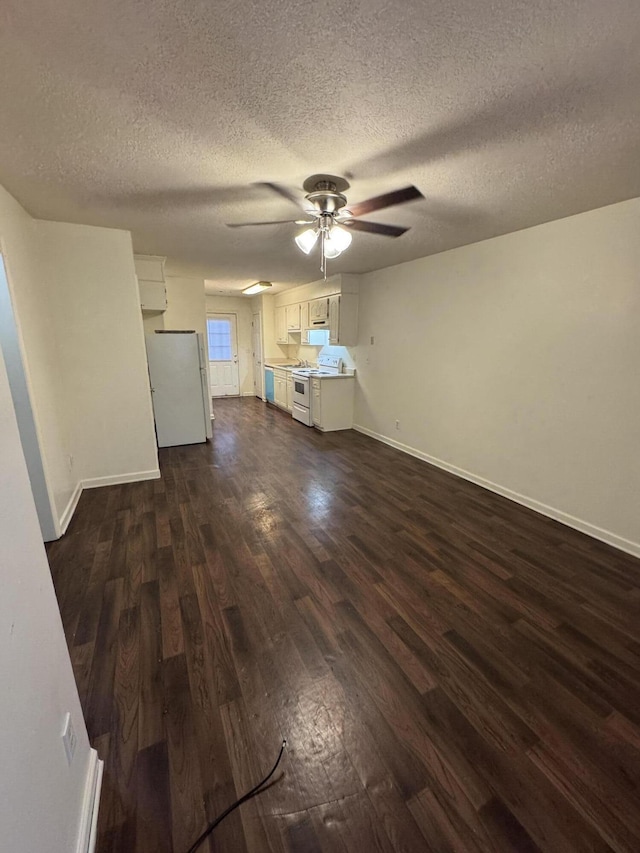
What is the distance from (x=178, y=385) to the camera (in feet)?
16.0

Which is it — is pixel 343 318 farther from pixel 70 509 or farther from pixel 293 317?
pixel 70 509

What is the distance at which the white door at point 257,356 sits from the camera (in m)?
8.31

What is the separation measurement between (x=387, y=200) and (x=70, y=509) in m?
3.51

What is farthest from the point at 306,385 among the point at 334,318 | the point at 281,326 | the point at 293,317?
the point at 281,326

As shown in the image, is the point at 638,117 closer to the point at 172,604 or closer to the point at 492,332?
the point at 492,332

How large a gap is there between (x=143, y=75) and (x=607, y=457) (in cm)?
358

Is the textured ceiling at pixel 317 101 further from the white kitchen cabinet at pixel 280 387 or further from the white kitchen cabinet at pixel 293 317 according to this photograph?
the white kitchen cabinet at pixel 280 387

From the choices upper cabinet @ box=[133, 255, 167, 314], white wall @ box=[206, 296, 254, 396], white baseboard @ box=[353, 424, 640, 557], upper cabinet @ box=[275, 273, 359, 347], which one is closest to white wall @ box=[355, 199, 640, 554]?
white baseboard @ box=[353, 424, 640, 557]

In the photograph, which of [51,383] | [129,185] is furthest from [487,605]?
[51,383]

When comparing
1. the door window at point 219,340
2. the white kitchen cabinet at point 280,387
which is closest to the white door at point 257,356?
the door window at point 219,340

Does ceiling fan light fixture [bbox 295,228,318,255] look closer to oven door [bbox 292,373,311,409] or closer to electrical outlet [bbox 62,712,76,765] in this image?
electrical outlet [bbox 62,712,76,765]

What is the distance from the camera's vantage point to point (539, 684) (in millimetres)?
1640

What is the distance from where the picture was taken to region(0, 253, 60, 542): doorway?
7.64ft

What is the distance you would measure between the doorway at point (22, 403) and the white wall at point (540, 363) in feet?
12.7
